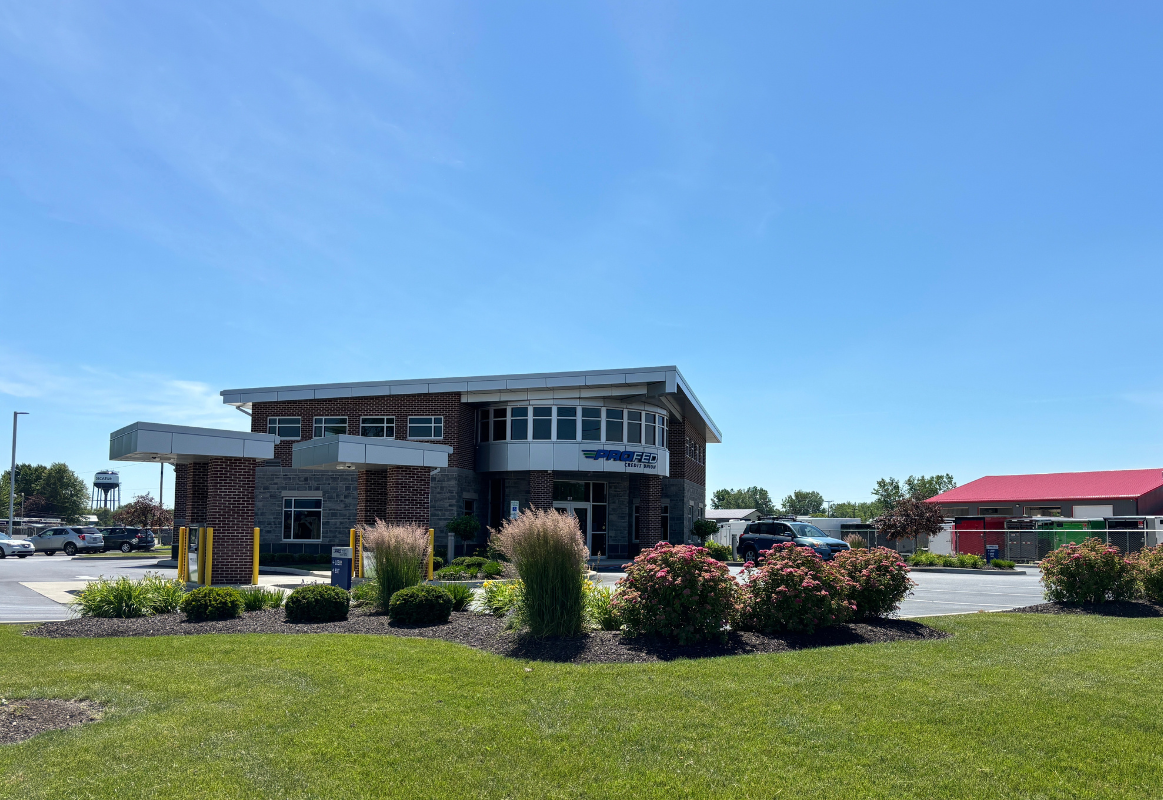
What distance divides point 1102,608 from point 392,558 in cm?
1171

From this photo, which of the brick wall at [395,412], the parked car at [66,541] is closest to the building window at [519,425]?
the brick wall at [395,412]

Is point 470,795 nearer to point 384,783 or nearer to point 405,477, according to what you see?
point 384,783

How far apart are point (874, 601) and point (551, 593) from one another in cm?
480

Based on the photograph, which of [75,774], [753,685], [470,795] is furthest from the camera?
[753,685]

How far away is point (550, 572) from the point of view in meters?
9.97

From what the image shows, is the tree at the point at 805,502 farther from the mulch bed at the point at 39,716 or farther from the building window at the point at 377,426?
the mulch bed at the point at 39,716

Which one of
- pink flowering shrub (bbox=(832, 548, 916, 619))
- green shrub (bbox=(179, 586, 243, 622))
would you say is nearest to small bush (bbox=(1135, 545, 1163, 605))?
pink flowering shrub (bbox=(832, 548, 916, 619))

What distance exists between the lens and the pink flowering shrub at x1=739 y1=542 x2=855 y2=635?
33.4 feet

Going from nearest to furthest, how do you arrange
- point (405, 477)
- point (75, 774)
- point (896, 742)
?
point (75, 774) → point (896, 742) → point (405, 477)

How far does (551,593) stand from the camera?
9.99m

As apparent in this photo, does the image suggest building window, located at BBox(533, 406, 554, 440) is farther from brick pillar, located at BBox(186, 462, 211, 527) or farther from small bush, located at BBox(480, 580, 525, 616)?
small bush, located at BBox(480, 580, 525, 616)

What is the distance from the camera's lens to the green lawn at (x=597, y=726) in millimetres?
5070

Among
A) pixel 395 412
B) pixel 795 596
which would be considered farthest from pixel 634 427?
pixel 795 596

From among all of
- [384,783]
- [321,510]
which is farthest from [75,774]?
[321,510]
